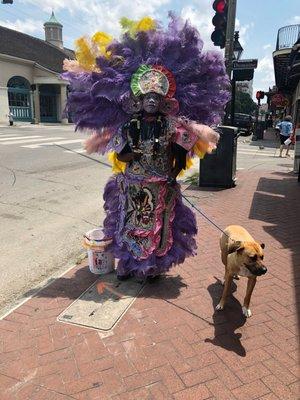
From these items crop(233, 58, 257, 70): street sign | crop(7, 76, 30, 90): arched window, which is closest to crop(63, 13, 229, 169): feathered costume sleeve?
crop(233, 58, 257, 70): street sign

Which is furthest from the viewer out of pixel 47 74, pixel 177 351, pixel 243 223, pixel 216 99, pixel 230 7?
pixel 47 74

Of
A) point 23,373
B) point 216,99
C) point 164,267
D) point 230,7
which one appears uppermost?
point 230,7

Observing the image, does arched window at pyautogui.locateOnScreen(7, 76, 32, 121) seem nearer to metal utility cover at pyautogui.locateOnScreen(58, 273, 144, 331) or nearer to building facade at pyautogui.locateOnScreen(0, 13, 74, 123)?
building facade at pyautogui.locateOnScreen(0, 13, 74, 123)

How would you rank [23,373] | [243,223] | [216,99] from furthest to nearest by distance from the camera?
1. [243,223]
2. [216,99]
3. [23,373]

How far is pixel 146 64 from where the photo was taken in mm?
3492

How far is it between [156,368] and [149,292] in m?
1.14

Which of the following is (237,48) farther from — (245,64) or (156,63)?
(156,63)

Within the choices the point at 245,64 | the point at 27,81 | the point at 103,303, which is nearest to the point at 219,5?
the point at 245,64

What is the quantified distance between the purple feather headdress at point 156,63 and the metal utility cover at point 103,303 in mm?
1663

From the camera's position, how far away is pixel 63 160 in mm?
12305

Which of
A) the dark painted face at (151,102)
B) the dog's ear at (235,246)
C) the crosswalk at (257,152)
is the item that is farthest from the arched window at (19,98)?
the dog's ear at (235,246)

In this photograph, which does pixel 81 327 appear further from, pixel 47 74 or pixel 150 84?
pixel 47 74

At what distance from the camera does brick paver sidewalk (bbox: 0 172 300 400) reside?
2631 millimetres

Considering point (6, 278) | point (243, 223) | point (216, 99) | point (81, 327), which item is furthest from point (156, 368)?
point (243, 223)
